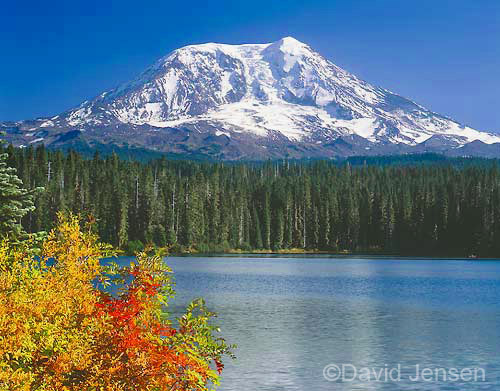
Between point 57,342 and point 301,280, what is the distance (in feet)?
180

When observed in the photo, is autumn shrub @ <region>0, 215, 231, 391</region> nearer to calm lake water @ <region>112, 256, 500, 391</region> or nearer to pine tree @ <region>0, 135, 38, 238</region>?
calm lake water @ <region>112, 256, 500, 391</region>

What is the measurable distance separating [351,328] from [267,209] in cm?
11429

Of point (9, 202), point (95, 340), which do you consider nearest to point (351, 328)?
point (9, 202)

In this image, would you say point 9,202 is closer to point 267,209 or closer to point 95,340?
point 95,340

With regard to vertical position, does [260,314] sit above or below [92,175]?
below

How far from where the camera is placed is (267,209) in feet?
490

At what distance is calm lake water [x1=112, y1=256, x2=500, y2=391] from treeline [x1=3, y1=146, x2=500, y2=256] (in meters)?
61.6

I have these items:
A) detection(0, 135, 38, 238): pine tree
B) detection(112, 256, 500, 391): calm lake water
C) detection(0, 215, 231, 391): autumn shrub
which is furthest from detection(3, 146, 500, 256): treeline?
detection(0, 215, 231, 391): autumn shrub

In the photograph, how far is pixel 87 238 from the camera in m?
14.0

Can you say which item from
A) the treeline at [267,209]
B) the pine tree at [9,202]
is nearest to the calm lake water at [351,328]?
the pine tree at [9,202]

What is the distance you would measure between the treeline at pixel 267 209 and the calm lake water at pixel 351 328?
61.6 metres

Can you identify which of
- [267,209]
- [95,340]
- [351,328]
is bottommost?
[351,328]

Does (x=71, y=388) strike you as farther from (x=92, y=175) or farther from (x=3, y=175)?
(x=92, y=175)

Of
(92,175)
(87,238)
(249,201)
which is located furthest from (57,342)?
(249,201)
